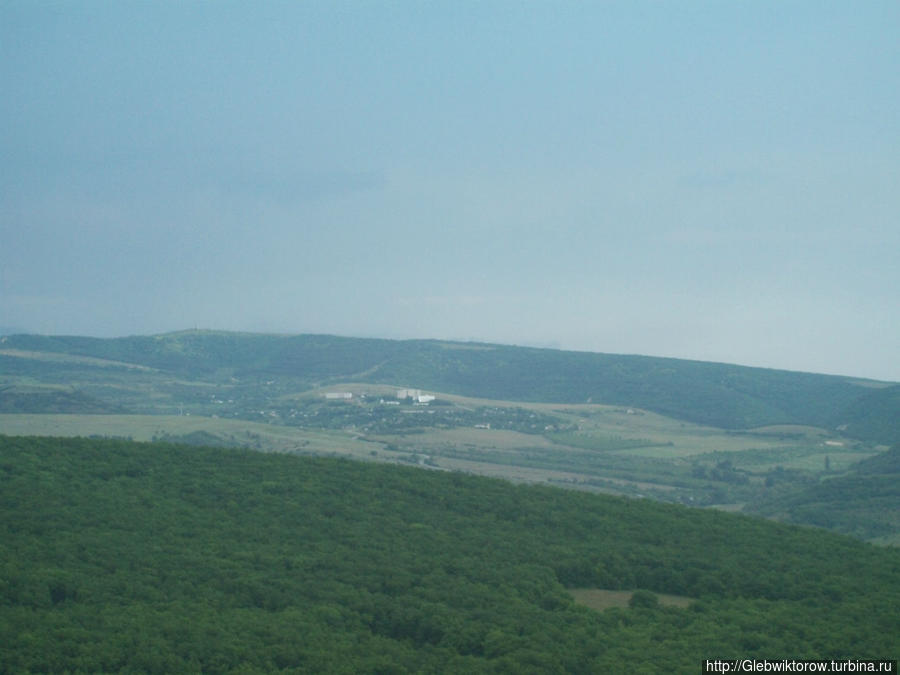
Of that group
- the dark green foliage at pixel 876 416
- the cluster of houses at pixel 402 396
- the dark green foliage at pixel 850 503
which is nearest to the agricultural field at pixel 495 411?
the dark green foliage at pixel 850 503

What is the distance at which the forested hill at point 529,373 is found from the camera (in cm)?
13038

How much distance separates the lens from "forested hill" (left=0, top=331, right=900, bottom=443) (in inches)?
5133

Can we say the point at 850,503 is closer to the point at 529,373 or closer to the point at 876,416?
the point at 876,416

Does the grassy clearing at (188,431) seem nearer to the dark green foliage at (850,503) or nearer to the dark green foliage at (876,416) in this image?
the dark green foliage at (850,503)

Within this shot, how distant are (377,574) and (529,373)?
13700 cm

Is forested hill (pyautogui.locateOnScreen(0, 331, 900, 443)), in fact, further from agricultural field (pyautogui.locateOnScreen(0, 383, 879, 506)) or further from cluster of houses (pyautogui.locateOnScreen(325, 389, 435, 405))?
cluster of houses (pyautogui.locateOnScreen(325, 389, 435, 405))

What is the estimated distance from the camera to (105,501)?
1292 inches

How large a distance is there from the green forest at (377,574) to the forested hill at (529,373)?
8634 centimetres

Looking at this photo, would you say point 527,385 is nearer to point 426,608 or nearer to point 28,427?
point 28,427

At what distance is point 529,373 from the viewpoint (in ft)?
537

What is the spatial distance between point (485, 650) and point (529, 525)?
48.5ft

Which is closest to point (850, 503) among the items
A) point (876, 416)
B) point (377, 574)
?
point (377, 574)

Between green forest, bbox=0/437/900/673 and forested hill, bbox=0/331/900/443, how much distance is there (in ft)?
283

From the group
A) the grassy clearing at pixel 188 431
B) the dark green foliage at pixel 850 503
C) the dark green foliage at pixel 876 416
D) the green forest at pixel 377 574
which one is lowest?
the grassy clearing at pixel 188 431
